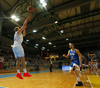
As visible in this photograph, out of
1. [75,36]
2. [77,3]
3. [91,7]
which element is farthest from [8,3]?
[75,36]

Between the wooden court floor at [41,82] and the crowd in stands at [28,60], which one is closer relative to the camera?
the wooden court floor at [41,82]

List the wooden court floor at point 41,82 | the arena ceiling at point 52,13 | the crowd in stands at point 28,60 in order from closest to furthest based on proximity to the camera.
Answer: the wooden court floor at point 41,82 < the arena ceiling at point 52,13 < the crowd in stands at point 28,60

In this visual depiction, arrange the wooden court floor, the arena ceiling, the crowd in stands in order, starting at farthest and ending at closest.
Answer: the crowd in stands
the arena ceiling
the wooden court floor

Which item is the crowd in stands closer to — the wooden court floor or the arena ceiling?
the arena ceiling

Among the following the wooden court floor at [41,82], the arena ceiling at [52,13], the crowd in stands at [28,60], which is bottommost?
the wooden court floor at [41,82]

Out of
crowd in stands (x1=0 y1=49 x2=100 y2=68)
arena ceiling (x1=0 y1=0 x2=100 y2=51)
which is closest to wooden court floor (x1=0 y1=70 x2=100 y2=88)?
crowd in stands (x1=0 y1=49 x2=100 y2=68)

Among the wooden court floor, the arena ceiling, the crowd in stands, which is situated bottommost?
the wooden court floor

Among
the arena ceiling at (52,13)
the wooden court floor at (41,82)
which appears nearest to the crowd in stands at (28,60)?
the arena ceiling at (52,13)

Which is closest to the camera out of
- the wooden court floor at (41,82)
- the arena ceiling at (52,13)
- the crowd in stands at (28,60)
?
the wooden court floor at (41,82)

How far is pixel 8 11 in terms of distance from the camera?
10.6m

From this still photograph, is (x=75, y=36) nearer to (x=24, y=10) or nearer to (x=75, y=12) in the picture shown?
(x=75, y=12)

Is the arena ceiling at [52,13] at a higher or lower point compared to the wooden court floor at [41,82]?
higher

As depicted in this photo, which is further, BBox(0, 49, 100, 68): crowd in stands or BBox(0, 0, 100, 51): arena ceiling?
BBox(0, 49, 100, 68): crowd in stands

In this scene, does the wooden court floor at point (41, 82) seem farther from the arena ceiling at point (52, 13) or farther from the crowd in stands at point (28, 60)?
the arena ceiling at point (52, 13)
